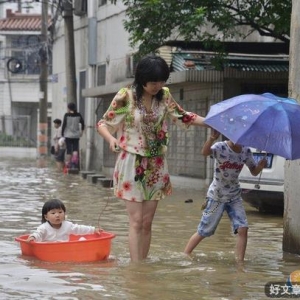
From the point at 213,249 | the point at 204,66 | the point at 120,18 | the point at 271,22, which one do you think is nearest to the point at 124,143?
the point at 213,249

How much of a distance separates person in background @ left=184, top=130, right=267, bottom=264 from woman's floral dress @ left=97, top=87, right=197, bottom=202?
56cm

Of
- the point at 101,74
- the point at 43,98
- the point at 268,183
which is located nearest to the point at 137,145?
the point at 268,183

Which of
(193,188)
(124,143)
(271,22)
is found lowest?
(193,188)

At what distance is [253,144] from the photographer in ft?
27.3

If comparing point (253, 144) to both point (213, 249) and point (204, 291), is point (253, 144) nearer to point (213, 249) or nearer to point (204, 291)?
point (204, 291)

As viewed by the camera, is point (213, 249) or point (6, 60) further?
point (6, 60)

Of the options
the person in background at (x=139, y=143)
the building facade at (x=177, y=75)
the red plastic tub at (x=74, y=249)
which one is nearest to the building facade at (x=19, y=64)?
the building facade at (x=177, y=75)

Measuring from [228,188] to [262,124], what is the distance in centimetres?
94

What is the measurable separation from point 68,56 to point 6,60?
26711 millimetres

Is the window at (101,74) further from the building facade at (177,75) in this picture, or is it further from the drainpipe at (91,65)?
the drainpipe at (91,65)

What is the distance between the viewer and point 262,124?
843 cm

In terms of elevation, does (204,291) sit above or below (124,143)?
below

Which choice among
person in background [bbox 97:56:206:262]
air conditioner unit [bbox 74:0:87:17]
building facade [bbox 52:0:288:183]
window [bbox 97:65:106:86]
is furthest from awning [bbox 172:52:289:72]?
air conditioner unit [bbox 74:0:87:17]

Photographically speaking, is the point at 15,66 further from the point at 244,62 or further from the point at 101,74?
the point at 244,62
